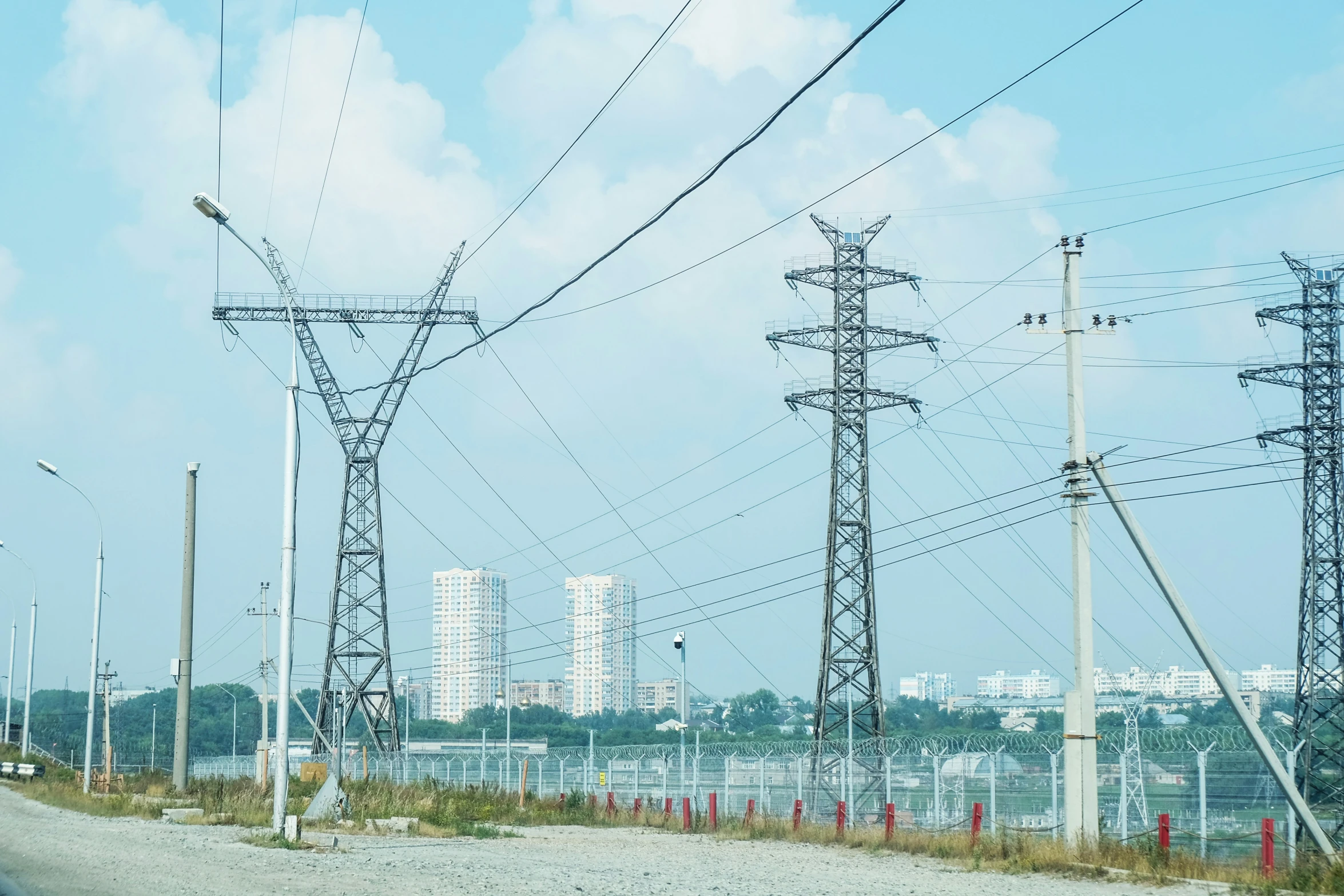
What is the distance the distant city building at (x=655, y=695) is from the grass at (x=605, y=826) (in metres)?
139

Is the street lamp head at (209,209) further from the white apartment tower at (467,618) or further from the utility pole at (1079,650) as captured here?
the white apartment tower at (467,618)

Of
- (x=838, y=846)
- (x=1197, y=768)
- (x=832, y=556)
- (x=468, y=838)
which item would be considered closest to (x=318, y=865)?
(x=468, y=838)

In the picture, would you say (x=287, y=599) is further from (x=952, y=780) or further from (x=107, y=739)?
(x=107, y=739)

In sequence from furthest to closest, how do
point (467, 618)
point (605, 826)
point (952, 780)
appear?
point (467, 618)
point (605, 826)
point (952, 780)

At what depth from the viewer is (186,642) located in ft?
113

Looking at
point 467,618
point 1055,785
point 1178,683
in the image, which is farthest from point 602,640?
point 1055,785

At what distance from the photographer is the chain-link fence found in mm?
24172

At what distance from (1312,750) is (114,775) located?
39.1m

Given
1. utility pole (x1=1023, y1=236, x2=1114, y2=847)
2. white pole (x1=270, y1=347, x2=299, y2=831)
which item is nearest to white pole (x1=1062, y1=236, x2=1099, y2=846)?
utility pole (x1=1023, y1=236, x2=1114, y2=847)

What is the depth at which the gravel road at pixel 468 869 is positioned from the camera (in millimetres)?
15078

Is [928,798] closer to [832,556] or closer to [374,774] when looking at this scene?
[832,556]

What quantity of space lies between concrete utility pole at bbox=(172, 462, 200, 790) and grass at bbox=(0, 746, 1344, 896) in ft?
3.22

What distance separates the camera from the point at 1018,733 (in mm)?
24406

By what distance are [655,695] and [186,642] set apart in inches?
6262
